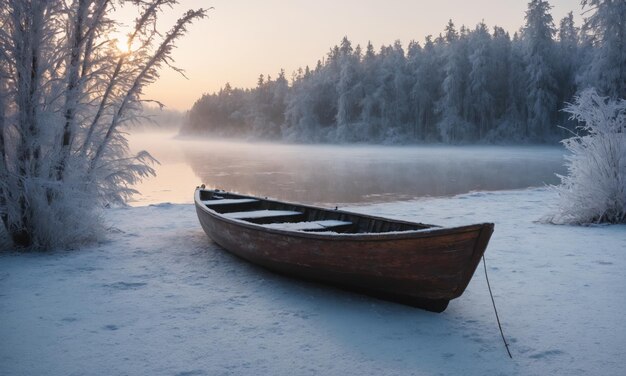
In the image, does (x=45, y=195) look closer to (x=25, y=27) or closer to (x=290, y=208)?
(x=25, y=27)

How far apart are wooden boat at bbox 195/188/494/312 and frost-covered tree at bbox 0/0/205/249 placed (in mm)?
2664

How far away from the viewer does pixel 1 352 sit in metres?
3.89

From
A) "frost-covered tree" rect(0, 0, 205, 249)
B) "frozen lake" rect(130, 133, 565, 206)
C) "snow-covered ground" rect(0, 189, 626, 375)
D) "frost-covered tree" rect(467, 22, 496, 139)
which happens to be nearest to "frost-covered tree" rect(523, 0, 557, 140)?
"frost-covered tree" rect(467, 22, 496, 139)

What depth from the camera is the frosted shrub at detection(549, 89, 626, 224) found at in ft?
29.7

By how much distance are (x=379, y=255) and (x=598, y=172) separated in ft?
22.4

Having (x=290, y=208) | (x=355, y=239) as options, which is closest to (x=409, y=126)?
(x=290, y=208)

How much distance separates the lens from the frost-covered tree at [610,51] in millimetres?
34906

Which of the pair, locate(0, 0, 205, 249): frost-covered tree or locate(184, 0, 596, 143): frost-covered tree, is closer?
locate(0, 0, 205, 249): frost-covered tree

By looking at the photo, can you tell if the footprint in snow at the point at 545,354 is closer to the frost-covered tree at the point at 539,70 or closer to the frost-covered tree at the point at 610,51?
the frost-covered tree at the point at 610,51

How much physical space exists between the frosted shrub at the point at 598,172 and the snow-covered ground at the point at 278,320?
6.67ft

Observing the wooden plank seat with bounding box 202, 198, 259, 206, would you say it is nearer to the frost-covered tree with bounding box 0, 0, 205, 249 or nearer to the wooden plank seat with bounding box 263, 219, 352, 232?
the frost-covered tree with bounding box 0, 0, 205, 249

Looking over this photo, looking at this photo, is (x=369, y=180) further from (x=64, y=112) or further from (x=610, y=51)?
(x=610, y=51)

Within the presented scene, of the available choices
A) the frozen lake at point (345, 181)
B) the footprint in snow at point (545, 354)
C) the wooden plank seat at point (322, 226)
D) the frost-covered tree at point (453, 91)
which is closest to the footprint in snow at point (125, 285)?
the wooden plank seat at point (322, 226)

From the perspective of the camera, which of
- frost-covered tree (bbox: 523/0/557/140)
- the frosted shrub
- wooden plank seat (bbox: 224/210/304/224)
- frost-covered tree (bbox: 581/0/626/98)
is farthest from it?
frost-covered tree (bbox: 523/0/557/140)
